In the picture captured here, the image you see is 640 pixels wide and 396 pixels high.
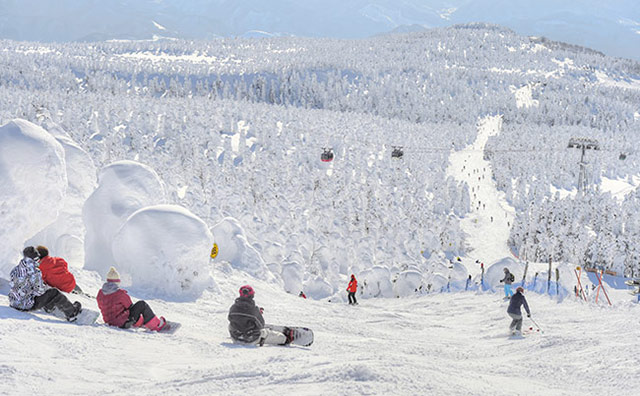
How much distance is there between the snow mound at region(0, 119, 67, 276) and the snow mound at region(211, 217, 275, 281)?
7257mm

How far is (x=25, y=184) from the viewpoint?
1173 cm

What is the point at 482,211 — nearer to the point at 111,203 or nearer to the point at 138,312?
the point at 111,203

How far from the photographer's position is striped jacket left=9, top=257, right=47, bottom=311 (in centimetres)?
868

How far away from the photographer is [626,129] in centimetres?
14225

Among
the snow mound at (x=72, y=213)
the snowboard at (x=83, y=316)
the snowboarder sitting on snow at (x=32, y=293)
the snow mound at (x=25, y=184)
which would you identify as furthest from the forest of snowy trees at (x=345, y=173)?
the snowboard at (x=83, y=316)

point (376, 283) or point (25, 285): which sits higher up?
point (25, 285)

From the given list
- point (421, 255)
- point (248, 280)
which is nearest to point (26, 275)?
point (248, 280)

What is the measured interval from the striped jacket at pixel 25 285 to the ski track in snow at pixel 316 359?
19cm

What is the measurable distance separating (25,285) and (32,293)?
18 cm

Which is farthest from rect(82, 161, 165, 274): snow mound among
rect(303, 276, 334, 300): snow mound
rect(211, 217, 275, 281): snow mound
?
rect(303, 276, 334, 300): snow mound

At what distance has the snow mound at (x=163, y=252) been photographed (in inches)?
516

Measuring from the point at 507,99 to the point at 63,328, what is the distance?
161037mm

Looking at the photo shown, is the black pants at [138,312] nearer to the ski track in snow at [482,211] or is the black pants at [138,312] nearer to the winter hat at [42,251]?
the winter hat at [42,251]

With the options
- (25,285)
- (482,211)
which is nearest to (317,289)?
(25,285)
